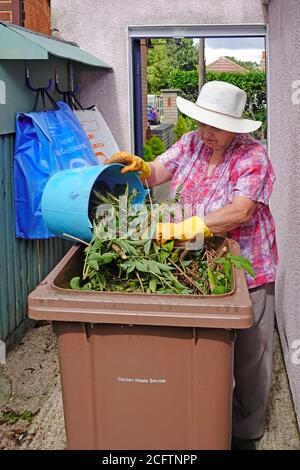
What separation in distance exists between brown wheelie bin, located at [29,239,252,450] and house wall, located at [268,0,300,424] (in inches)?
59.0

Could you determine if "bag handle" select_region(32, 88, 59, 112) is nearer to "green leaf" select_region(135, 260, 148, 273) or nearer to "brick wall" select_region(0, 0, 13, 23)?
"brick wall" select_region(0, 0, 13, 23)

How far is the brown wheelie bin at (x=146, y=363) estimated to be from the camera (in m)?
2.06

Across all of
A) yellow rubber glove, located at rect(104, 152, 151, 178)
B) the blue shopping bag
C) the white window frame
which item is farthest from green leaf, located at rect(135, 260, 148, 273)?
the white window frame

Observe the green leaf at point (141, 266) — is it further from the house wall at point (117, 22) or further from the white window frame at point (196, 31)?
the white window frame at point (196, 31)

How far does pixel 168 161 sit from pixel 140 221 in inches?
30.6

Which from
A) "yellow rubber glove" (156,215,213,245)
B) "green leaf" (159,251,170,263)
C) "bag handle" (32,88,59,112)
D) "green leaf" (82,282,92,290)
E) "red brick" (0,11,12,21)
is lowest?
"green leaf" (82,282,92,290)

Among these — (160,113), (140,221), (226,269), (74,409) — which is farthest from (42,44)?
(160,113)

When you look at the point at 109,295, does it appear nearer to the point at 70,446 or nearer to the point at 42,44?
the point at 70,446

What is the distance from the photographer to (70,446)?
230 cm

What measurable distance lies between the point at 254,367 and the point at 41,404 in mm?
1372

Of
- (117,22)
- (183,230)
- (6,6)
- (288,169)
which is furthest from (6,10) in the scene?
(183,230)

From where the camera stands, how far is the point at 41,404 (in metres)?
3.78

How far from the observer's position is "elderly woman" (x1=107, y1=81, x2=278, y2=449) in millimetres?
2818

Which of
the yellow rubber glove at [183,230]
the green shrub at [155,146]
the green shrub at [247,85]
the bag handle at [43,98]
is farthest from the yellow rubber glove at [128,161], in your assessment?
the green shrub at [247,85]
